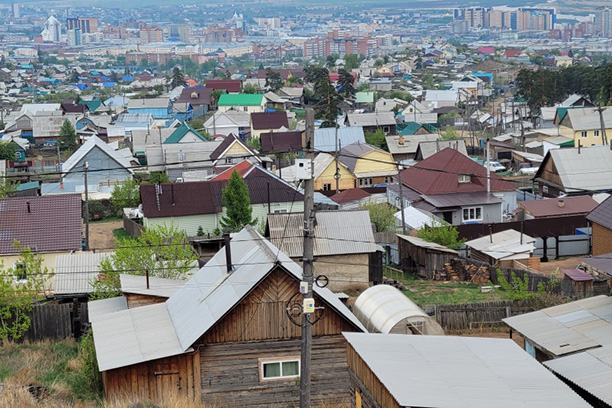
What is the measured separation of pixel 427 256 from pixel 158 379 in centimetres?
1344

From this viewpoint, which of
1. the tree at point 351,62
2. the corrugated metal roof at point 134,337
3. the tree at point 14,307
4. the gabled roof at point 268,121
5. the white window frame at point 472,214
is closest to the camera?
the corrugated metal roof at point 134,337

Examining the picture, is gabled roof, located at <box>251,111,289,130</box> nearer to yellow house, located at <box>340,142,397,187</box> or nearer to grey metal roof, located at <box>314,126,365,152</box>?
grey metal roof, located at <box>314,126,365,152</box>

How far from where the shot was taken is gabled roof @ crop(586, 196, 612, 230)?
2723cm

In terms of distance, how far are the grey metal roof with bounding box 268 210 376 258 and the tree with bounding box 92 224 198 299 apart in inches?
156

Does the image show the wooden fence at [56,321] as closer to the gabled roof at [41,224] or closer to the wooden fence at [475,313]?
the gabled roof at [41,224]

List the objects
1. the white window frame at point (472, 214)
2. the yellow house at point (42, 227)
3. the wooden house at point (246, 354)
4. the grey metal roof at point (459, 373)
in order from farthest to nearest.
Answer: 1. the white window frame at point (472, 214)
2. the yellow house at point (42, 227)
3. the wooden house at point (246, 354)
4. the grey metal roof at point (459, 373)

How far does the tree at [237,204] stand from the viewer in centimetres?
3344

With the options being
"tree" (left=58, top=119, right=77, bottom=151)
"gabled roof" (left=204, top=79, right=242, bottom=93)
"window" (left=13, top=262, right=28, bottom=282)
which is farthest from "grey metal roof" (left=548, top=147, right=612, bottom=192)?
"gabled roof" (left=204, top=79, right=242, bottom=93)

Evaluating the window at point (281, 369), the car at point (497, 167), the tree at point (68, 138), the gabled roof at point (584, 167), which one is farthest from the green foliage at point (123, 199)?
the tree at point (68, 138)

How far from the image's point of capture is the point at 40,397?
15453mm

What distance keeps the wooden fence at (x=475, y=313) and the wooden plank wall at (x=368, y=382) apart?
25.0 feet

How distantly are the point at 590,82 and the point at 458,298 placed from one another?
2423 inches

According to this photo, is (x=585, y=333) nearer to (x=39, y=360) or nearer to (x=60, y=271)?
(x=39, y=360)

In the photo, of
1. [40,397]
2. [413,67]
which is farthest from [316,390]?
[413,67]
